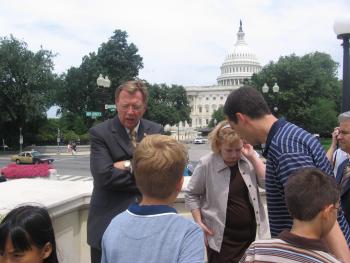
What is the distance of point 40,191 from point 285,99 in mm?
54518

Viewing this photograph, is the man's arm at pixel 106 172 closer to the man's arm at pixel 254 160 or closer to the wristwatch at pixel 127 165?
the wristwatch at pixel 127 165

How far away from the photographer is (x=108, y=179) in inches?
125

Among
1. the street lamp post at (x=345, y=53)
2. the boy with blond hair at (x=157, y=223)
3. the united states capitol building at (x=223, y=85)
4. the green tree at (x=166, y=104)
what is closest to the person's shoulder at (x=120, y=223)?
the boy with blond hair at (x=157, y=223)

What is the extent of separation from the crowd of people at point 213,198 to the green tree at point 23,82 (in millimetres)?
51364

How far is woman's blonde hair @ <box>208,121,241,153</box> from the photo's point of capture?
3.55 m

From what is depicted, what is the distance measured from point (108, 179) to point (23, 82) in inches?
2094

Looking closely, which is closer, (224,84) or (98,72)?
(98,72)

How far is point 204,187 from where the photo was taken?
378 cm

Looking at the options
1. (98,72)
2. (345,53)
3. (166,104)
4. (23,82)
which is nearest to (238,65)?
(166,104)

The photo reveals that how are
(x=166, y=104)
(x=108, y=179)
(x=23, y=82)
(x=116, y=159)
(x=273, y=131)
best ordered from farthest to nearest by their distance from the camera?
(x=166, y=104) < (x=23, y=82) < (x=116, y=159) < (x=108, y=179) < (x=273, y=131)

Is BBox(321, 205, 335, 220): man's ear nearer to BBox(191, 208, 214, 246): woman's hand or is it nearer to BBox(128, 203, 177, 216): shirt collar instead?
BBox(128, 203, 177, 216): shirt collar

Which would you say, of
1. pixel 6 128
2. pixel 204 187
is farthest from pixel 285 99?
pixel 204 187

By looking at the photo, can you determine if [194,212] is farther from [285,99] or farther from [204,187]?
[285,99]

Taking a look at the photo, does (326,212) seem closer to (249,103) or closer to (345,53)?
(249,103)
